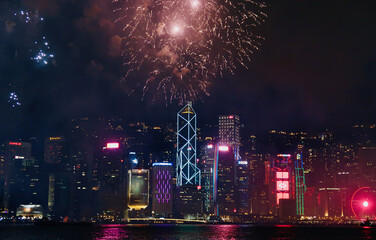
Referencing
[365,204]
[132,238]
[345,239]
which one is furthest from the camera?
[365,204]

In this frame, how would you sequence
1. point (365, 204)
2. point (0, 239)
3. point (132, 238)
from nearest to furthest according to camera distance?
point (0, 239)
point (132, 238)
point (365, 204)

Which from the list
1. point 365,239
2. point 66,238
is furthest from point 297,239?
point 66,238

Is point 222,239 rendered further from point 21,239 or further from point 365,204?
point 365,204

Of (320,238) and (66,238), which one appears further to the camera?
(320,238)

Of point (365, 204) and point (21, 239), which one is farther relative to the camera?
point (365, 204)

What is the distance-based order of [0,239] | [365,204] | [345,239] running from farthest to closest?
1. [365,204]
2. [345,239]
3. [0,239]

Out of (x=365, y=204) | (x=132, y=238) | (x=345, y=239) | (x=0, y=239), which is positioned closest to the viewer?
(x=0, y=239)

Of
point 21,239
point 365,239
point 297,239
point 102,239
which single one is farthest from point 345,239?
point 21,239

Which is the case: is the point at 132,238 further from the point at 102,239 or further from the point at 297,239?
the point at 297,239

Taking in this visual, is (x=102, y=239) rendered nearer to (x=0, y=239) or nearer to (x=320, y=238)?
(x=0, y=239)
